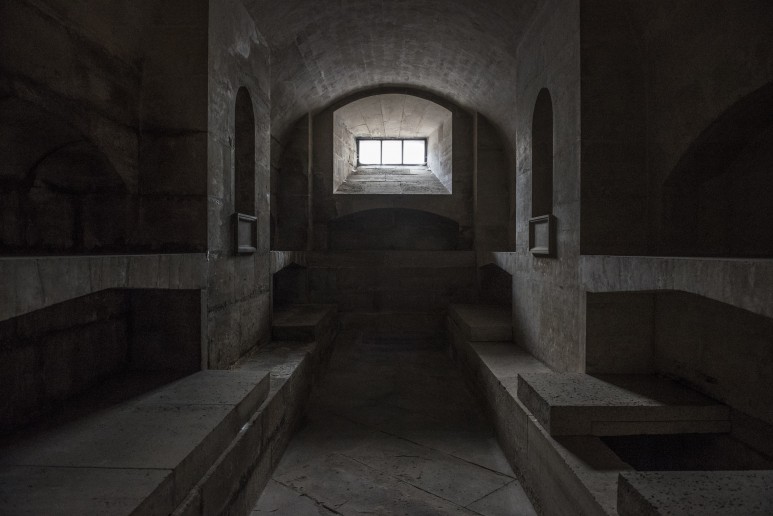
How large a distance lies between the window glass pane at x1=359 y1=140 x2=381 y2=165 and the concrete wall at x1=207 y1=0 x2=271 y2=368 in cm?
540

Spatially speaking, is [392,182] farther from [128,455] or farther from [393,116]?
[128,455]

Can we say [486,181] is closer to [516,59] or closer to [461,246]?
[461,246]

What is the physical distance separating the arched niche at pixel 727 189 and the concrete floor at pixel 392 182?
19.5 feet

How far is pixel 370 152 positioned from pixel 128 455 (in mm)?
9504

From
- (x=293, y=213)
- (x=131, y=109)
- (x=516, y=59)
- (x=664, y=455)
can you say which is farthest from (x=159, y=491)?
(x=293, y=213)

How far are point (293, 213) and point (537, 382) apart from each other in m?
6.83

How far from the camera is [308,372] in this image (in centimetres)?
559

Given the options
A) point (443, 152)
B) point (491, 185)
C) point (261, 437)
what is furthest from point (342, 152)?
point (261, 437)

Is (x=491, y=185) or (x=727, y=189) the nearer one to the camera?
(x=727, y=189)

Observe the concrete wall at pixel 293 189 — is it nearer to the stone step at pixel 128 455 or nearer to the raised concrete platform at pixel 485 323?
the raised concrete platform at pixel 485 323

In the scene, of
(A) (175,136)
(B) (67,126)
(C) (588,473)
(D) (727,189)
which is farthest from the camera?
(A) (175,136)

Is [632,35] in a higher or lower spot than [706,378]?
higher

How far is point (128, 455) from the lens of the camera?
2.36 m

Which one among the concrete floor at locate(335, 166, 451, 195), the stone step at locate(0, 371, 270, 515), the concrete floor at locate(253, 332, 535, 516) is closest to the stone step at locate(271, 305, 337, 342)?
the concrete floor at locate(253, 332, 535, 516)
